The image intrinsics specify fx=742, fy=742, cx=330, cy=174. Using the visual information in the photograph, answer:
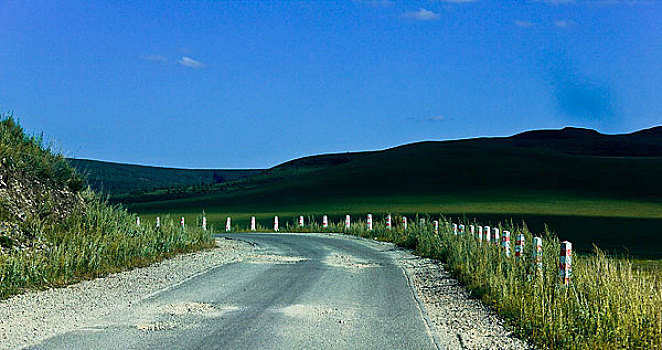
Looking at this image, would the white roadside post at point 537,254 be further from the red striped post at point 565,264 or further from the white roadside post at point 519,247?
the white roadside post at point 519,247

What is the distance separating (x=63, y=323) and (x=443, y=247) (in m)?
13.6

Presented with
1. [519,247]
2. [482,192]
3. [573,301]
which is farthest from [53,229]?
[482,192]

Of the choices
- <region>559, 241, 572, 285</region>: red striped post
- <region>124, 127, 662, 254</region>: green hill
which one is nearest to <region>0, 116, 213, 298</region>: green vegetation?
<region>559, 241, 572, 285</region>: red striped post

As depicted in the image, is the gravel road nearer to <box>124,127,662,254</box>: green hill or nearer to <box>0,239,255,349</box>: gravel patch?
<box>0,239,255,349</box>: gravel patch

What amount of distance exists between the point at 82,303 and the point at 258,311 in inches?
123

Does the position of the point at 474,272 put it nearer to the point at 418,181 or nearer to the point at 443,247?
the point at 443,247

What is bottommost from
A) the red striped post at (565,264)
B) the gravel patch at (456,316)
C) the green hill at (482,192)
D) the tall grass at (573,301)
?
the gravel patch at (456,316)

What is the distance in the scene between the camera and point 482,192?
7306 cm

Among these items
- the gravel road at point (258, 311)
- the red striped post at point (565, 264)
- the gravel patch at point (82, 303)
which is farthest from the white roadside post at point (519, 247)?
the gravel patch at point (82, 303)

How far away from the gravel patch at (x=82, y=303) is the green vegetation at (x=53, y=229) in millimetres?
548

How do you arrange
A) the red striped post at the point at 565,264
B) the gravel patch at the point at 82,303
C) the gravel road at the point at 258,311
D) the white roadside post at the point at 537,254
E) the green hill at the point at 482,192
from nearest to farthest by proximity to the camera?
the gravel road at the point at 258,311
the gravel patch at the point at 82,303
the red striped post at the point at 565,264
the white roadside post at the point at 537,254
the green hill at the point at 482,192

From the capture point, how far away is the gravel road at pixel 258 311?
925cm

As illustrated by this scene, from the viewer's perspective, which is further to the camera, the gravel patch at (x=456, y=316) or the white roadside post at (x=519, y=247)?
the white roadside post at (x=519, y=247)

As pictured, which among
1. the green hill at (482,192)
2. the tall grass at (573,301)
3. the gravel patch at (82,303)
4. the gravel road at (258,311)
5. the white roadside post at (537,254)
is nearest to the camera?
the tall grass at (573,301)
